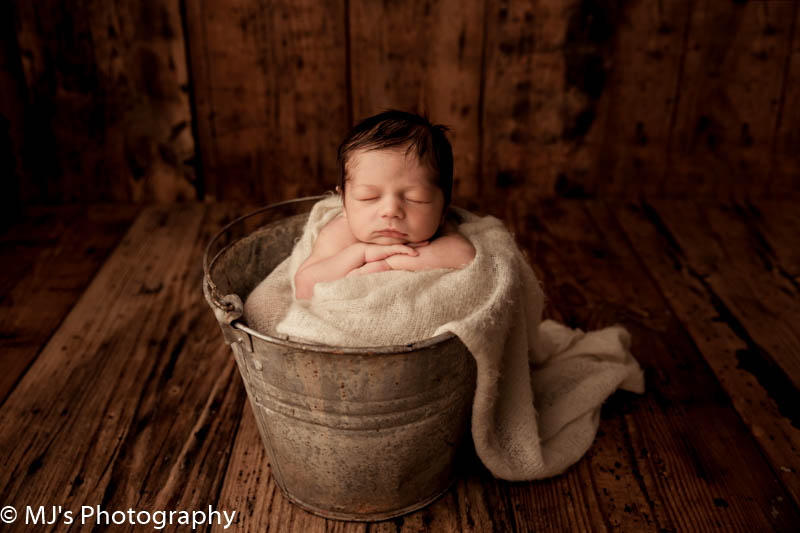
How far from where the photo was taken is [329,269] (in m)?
1.24

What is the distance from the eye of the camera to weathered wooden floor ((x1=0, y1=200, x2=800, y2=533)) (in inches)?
49.8

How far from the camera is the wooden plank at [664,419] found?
1248 millimetres

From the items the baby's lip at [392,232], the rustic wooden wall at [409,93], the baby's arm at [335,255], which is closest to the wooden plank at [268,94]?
the rustic wooden wall at [409,93]

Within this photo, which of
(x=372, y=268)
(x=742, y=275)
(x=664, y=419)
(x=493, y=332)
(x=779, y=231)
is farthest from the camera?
(x=779, y=231)

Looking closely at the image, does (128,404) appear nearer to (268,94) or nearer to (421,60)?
(268,94)

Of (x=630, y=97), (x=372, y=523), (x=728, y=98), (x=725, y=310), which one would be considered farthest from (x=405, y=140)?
(x=728, y=98)

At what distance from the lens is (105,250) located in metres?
2.06

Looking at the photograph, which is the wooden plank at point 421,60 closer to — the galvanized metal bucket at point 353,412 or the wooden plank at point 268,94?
the wooden plank at point 268,94

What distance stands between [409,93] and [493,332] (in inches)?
49.3

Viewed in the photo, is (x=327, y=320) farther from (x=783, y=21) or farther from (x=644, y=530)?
(x=783, y=21)

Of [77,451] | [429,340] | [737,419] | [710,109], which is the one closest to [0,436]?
[77,451]

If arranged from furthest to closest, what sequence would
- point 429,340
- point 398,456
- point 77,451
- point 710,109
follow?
1. point 710,109
2. point 77,451
3. point 398,456
4. point 429,340

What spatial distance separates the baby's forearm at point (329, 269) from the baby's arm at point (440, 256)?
5cm

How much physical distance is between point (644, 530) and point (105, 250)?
1528 millimetres
